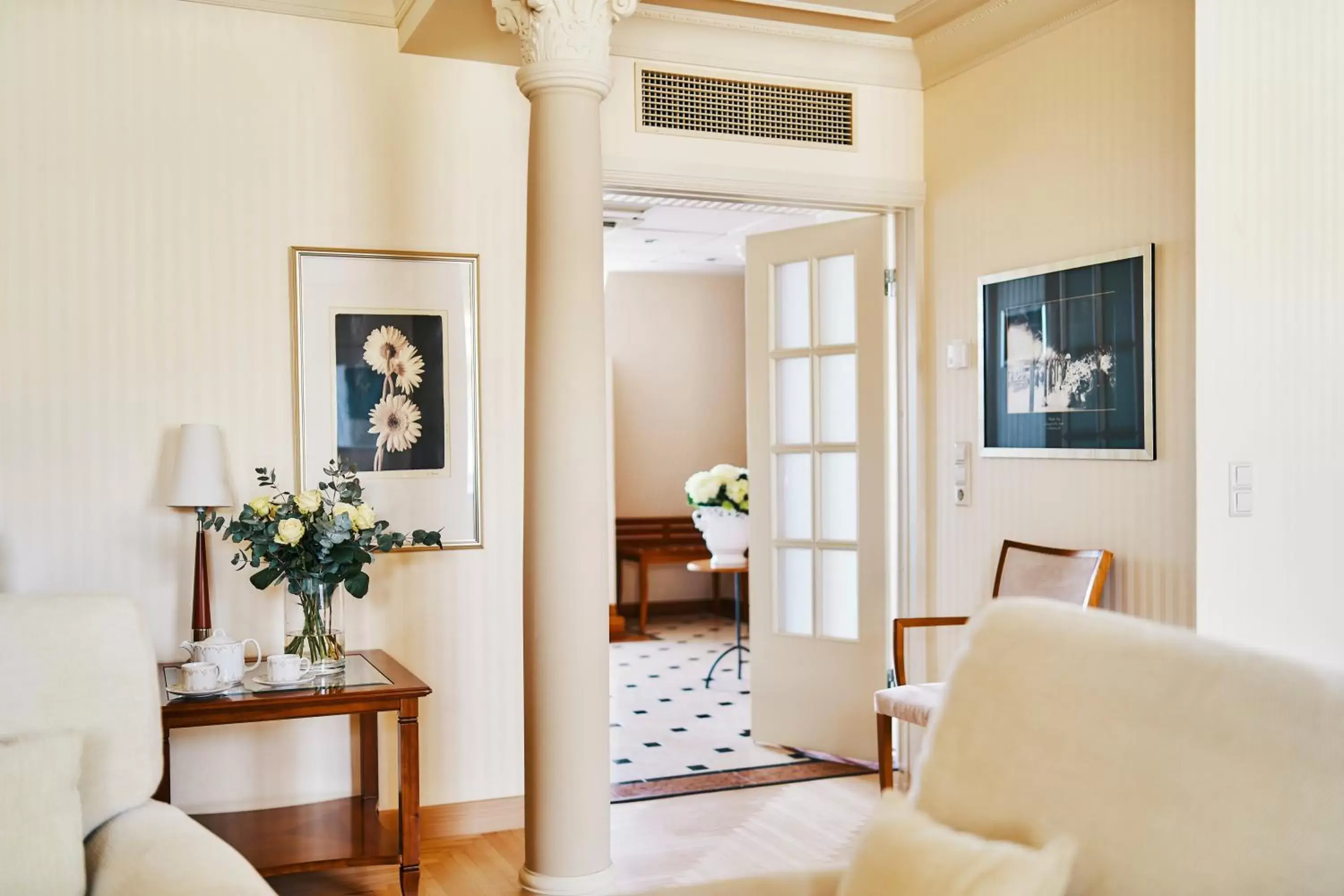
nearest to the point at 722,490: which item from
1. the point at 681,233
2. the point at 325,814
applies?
the point at 681,233

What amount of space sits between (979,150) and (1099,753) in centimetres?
318

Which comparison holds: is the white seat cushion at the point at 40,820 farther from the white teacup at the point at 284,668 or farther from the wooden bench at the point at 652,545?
the wooden bench at the point at 652,545

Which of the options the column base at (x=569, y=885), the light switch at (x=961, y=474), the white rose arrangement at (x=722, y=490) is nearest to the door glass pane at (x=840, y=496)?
the light switch at (x=961, y=474)

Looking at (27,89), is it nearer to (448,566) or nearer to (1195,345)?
(448,566)

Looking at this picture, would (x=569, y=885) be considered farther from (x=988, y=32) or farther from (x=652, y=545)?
(x=652, y=545)

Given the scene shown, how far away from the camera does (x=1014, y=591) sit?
4.07 metres

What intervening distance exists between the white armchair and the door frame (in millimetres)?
2757

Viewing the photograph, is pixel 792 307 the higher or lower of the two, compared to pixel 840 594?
higher

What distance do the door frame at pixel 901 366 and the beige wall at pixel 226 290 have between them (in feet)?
3.83

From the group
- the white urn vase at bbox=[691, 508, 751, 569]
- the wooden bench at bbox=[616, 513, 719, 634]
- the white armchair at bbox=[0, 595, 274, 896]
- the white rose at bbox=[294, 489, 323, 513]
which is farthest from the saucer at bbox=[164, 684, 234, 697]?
the wooden bench at bbox=[616, 513, 719, 634]

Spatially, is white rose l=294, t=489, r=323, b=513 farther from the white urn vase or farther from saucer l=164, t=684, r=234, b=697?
the white urn vase

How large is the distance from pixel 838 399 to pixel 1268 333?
74.0 inches

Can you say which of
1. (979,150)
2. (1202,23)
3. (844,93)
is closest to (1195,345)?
(1202,23)

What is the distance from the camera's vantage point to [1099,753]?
167 centimetres
